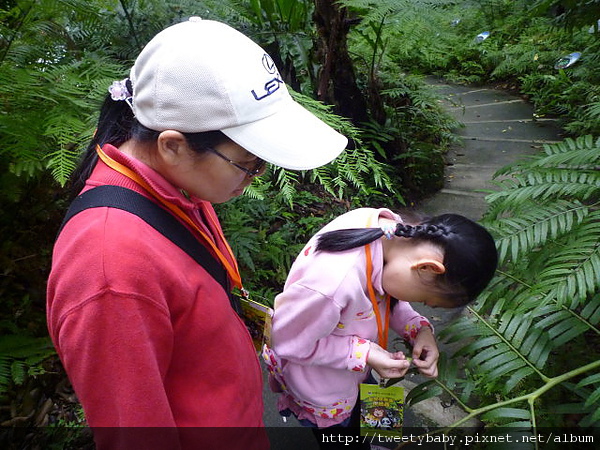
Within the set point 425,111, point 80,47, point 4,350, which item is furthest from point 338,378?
point 425,111

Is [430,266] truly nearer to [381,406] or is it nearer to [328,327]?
[328,327]

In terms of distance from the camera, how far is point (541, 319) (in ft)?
6.26

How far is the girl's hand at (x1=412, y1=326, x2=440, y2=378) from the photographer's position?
153cm

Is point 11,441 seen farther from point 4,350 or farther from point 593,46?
point 593,46

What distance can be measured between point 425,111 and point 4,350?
4861 millimetres

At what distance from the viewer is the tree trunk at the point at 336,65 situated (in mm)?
3697

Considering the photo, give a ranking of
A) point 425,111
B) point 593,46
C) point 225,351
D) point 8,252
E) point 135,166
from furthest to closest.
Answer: point 593,46 → point 425,111 → point 8,252 → point 225,351 → point 135,166

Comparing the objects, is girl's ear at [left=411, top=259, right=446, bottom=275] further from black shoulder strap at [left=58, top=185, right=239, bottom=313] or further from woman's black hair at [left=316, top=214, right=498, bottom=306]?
black shoulder strap at [left=58, top=185, right=239, bottom=313]

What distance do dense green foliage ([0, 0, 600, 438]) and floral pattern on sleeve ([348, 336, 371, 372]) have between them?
0.33 meters

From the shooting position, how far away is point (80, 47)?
2764 mm

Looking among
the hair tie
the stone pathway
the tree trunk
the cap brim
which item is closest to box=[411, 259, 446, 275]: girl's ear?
the cap brim

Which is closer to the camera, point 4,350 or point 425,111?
point 4,350

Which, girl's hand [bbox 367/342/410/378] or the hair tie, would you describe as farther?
girl's hand [bbox 367/342/410/378]

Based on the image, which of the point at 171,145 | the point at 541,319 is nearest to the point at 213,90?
the point at 171,145
